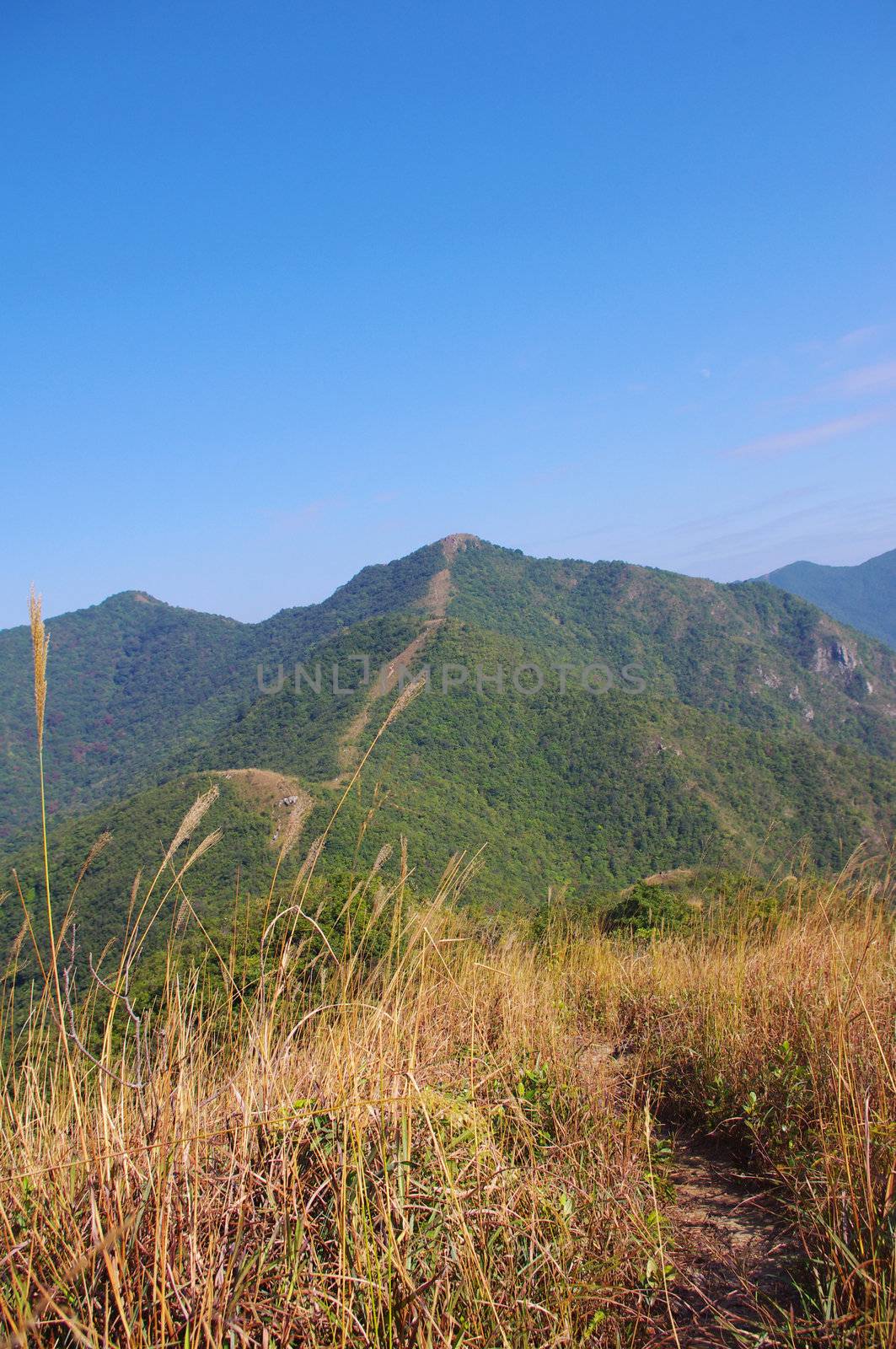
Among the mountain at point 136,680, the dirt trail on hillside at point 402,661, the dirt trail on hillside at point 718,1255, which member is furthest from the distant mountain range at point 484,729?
→ the dirt trail on hillside at point 718,1255

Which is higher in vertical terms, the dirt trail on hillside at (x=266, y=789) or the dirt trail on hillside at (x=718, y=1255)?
the dirt trail on hillside at (x=718, y=1255)

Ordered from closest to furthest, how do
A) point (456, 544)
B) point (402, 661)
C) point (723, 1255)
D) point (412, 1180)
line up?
1. point (412, 1180)
2. point (723, 1255)
3. point (402, 661)
4. point (456, 544)

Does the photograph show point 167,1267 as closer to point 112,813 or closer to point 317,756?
point 112,813

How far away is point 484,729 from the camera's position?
60.2 m

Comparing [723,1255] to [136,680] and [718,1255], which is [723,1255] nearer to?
[718,1255]

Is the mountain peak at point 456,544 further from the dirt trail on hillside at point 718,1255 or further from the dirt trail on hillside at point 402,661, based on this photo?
the dirt trail on hillside at point 718,1255

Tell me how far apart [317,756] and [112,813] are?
14281 millimetres

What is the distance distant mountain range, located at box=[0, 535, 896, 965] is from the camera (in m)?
37.0

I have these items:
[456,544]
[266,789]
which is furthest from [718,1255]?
[456,544]

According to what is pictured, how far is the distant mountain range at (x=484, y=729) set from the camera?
37.0 meters

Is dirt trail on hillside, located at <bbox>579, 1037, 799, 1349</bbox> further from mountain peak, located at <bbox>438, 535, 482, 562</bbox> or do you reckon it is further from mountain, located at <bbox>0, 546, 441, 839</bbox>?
mountain peak, located at <bbox>438, 535, 482, 562</bbox>

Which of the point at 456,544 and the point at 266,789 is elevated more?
the point at 456,544

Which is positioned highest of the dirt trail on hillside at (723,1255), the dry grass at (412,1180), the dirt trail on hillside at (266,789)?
the dry grass at (412,1180)

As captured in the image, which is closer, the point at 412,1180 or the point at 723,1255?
the point at 412,1180
